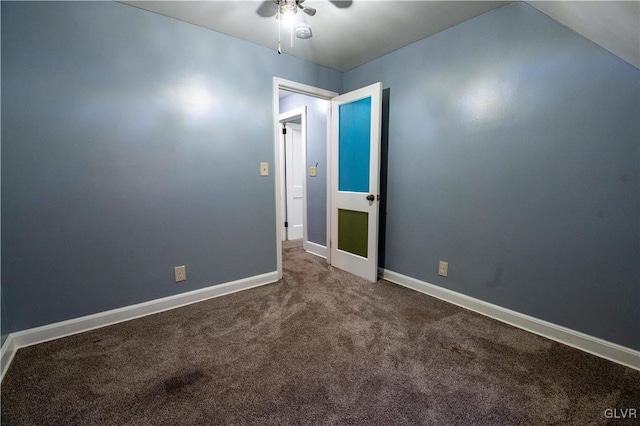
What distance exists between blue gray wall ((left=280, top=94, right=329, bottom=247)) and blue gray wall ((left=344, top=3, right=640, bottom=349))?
117 centimetres

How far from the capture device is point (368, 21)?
7.22ft

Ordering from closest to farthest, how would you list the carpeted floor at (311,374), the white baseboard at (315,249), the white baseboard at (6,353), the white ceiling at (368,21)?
the carpeted floor at (311,374) < the white ceiling at (368,21) < the white baseboard at (6,353) < the white baseboard at (315,249)

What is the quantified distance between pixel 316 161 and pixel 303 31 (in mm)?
1754

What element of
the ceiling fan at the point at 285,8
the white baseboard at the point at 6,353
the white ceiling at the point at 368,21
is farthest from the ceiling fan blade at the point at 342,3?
the white baseboard at the point at 6,353

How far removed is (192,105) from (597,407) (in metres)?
3.29

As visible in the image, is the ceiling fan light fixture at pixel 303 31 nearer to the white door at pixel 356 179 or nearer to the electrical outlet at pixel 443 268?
the white door at pixel 356 179

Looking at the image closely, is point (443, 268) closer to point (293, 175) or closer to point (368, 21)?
point (368, 21)

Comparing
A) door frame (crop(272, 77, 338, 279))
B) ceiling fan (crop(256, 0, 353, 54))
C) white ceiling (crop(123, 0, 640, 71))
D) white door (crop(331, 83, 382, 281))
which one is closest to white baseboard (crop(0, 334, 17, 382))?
door frame (crop(272, 77, 338, 279))

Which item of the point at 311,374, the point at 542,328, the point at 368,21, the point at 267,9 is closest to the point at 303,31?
the point at 267,9

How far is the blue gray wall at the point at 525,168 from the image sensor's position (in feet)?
5.41

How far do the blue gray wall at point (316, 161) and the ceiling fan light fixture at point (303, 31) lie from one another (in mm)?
1179

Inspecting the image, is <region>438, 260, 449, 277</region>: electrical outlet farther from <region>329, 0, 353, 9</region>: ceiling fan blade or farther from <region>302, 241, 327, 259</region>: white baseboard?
<region>329, 0, 353, 9</region>: ceiling fan blade

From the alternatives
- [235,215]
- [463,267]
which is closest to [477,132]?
[463,267]

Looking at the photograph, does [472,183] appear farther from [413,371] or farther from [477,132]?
[413,371]
